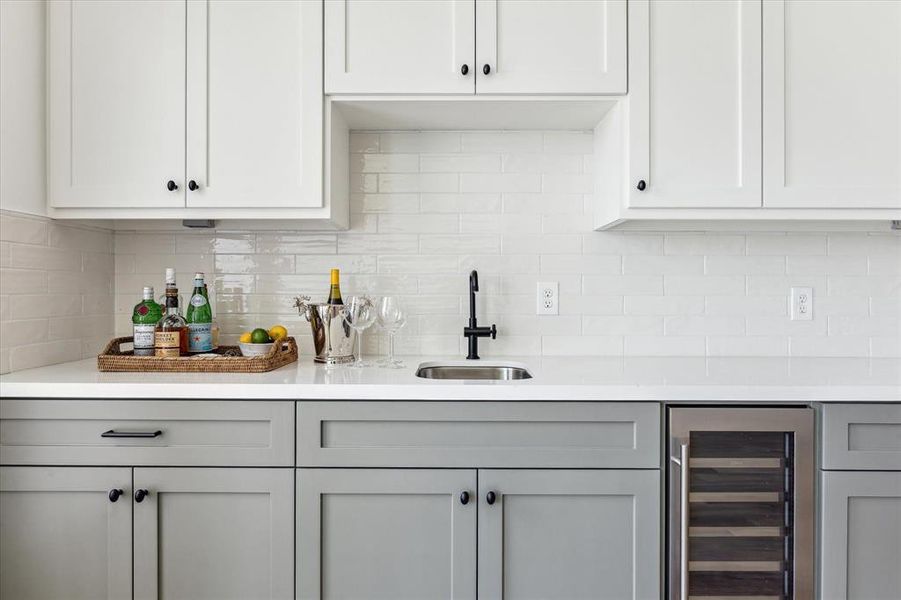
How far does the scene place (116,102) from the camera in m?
1.82

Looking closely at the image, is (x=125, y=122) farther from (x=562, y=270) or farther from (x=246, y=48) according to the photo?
(x=562, y=270)

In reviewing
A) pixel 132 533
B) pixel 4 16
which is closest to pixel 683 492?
pixel 132 533

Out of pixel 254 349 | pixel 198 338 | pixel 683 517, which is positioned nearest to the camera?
pixel 683 517

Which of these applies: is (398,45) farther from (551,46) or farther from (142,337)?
(142,337)

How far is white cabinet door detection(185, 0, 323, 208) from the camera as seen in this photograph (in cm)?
181

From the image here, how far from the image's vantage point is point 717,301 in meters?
2.17

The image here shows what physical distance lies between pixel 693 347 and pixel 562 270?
56cm

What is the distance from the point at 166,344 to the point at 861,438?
6.67ft

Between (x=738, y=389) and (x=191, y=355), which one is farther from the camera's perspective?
(x=191, y=355)

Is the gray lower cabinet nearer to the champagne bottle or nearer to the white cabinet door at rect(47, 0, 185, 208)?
the champagne bottle

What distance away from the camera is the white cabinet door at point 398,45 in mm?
1799

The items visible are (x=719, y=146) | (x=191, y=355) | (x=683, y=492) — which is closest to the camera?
(x=683, y=492)

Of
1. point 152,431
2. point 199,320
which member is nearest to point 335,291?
point 199,320

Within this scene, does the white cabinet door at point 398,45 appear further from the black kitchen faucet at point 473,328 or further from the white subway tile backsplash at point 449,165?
the black kitchen faucet at point 473,328
